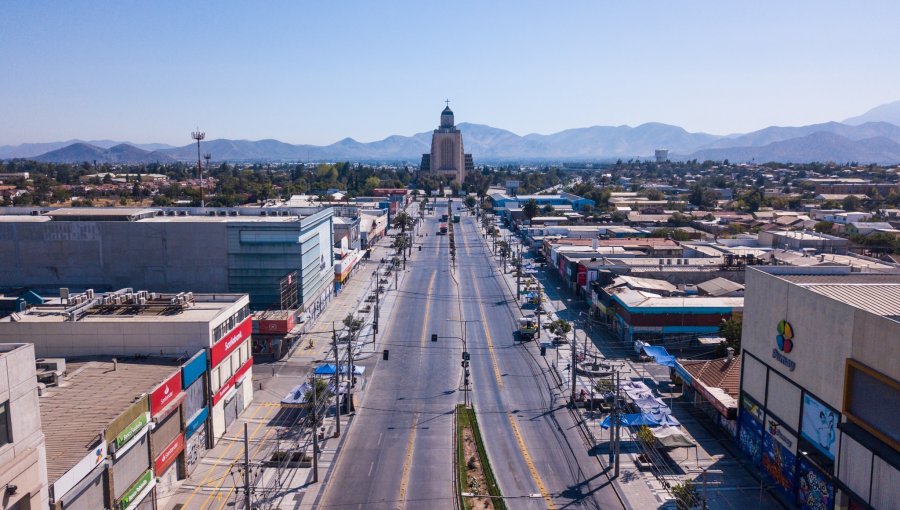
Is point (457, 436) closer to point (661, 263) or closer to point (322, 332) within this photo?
point (322, 332)

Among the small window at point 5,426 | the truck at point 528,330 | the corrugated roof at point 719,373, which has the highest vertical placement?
the small window at point 5,426

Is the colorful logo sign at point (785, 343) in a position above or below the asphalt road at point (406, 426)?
above

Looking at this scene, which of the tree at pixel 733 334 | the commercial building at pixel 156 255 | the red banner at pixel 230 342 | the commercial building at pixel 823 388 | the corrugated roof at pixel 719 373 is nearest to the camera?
the commercial building at pixel 823 388

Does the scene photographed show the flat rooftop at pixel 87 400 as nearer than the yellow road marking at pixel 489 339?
Yes

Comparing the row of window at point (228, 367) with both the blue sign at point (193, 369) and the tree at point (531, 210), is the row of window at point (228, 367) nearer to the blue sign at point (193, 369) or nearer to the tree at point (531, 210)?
the blue sign at point (193, 369)

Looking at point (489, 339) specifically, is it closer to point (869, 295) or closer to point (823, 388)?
point (823, 388)

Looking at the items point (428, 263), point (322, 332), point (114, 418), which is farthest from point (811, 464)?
point (428, 263)

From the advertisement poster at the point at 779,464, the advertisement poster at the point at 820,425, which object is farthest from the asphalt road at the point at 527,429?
the advertisement poster at the point at 820,425
